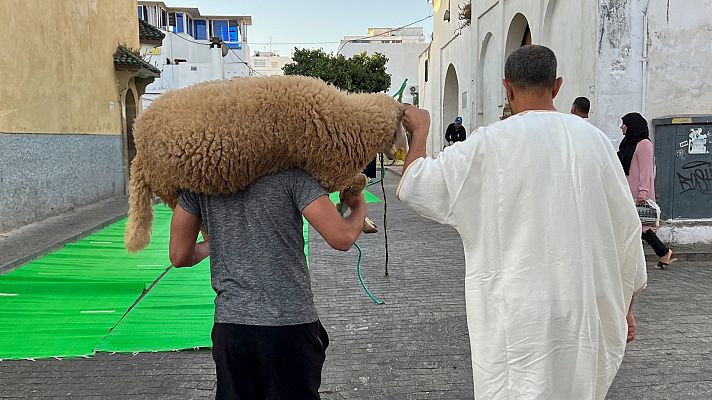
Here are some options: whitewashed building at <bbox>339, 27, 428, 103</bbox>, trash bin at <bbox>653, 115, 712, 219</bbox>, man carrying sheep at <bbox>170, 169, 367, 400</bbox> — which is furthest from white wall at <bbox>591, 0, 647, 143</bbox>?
whitewashed building at <bbox>339, 27, 428, 103</bbox>

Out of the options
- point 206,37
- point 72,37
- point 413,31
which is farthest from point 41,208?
point 413,31

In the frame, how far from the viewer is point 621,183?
79.8 inches

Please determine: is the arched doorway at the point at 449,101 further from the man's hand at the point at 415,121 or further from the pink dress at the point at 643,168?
the man's hand at the point at 415,121

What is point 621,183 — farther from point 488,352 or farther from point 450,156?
point 488,352

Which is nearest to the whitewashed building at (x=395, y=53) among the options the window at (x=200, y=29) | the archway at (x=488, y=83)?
the window at (x=200, y=29)

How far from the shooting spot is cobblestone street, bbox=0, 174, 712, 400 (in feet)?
12.7

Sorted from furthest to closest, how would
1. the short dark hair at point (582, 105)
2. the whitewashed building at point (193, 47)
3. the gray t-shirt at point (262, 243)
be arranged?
the whitewashed building at point (193, 47) → the short dark hair at point (582, 105) → the gray t-shirt at point (262, 243)

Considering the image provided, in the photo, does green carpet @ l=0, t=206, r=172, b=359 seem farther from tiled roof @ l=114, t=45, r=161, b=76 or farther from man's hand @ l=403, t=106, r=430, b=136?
tiled roof @ l=114, t=45, r=161, b=76

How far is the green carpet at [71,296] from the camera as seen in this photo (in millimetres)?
4625

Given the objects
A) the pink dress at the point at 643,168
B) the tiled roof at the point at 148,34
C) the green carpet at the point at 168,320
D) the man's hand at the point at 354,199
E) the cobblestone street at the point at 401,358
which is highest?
the tiled roof at the point at 148,34

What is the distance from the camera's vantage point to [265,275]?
2055 mm

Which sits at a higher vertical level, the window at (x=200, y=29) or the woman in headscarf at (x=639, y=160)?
the window at (x=200, y=29)

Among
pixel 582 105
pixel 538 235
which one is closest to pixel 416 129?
pixel 538 235

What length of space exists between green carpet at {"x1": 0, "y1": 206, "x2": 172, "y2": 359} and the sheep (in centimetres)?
303
